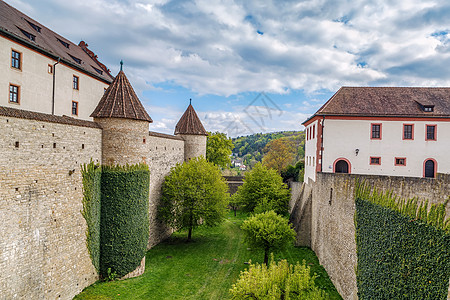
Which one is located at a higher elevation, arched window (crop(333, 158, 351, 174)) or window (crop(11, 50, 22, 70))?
window (crop(11, 50, 22, 70))

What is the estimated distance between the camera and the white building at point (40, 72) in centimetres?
1631

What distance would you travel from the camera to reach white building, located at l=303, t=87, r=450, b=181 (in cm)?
2095

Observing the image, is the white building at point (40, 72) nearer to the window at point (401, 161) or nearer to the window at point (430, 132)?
the window at point (401, 161)

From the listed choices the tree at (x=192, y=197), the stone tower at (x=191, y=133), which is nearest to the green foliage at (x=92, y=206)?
the tree at (x=192, y=197)

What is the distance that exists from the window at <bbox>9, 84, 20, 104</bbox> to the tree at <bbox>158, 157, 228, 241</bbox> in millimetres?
11116

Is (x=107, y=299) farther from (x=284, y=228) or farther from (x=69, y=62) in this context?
(x=69, y=62)

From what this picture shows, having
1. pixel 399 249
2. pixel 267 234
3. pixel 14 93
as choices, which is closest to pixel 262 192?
pixel 267 234

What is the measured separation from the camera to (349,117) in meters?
21.5

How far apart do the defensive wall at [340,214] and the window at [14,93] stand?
19.8 metres

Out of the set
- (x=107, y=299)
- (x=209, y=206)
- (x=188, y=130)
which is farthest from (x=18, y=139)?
(x=188, y=130)

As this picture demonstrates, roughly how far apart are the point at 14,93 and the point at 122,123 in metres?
8.15

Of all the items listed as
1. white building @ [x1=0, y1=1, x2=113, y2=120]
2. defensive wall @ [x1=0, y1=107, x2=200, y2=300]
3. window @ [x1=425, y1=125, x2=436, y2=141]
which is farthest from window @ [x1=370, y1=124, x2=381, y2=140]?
white building @ [x1=0, y1=1, x2=113, y2=120]

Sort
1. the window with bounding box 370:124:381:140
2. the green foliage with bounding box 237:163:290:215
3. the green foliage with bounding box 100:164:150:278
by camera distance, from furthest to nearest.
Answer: the green foliage with bounding box 237:163:290:215 < the window with bounding box 370:124:381:140 < the green foliage with bounding box 100:164:150:278

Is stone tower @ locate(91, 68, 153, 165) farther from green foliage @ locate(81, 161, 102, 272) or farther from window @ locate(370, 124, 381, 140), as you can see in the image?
window @ locate(370, 124, 381, 140)
